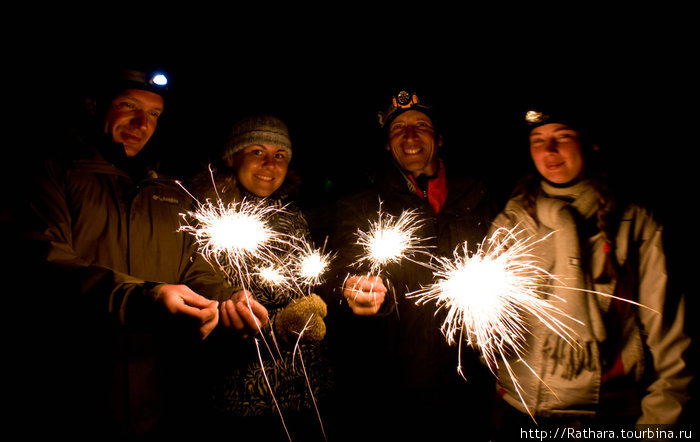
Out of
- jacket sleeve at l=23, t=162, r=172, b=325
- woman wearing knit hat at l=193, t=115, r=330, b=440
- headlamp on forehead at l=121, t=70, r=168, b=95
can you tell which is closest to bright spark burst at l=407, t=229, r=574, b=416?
woman wearing knit hat at l=193, t=115, r=330, b=440

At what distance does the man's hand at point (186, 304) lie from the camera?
171 cm

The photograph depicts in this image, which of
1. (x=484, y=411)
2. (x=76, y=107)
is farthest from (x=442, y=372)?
(x=76, y=107)

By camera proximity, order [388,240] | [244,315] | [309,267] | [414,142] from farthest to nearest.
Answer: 1. [414,142]
2. [309,267]
3. [388,240]
4. [244,315]

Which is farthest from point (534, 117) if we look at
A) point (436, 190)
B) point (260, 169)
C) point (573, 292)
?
point (260, 169)

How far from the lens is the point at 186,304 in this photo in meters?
1.78

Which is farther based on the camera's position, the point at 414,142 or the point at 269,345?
the point at 414,142

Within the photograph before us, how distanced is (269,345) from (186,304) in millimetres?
1335

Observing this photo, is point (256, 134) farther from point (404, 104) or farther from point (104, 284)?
point (104, 284)

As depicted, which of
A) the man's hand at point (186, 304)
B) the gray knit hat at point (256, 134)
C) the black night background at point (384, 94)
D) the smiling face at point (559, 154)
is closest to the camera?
the man's hand at point (186, 304)

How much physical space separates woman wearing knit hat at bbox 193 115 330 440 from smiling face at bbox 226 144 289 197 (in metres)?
0.01

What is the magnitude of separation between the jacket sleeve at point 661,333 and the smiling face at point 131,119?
14.5 feet

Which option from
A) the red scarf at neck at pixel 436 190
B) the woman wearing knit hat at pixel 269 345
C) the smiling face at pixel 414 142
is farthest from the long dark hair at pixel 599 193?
the woman wearing knit hat at pixel 269 345

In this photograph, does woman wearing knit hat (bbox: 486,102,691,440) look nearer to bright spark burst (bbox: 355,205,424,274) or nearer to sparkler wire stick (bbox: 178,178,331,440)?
bright spark burst (bbox: 355,205,424,274)

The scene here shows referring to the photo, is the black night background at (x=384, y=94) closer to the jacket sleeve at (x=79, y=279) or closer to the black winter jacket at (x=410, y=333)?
the jacket sleeve at (x=79, y=279)
